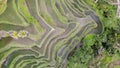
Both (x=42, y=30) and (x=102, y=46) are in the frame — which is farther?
(x=102, y=46)

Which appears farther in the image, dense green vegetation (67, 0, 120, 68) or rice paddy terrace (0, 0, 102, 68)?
dense green vegetation (67, 0, 120, 68)

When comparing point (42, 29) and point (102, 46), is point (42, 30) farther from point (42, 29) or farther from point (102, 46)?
point (102, 46)

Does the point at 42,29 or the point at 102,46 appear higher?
the point at 42,29

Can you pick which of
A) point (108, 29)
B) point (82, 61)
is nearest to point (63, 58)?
point (82, 61)

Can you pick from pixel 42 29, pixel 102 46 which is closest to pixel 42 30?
pixel 42 29

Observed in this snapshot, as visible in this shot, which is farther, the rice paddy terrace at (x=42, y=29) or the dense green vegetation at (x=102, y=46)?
the dense green vegetation at (x=102, y=46)
